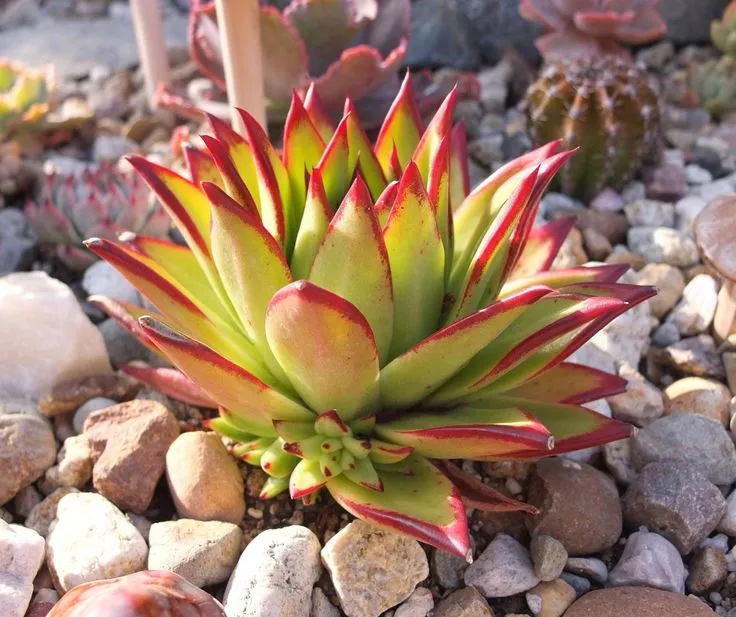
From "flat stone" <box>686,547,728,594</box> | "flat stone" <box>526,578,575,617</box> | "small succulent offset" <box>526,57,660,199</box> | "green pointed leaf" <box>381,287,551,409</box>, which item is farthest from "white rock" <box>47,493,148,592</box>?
"small succulent offset" <box>526,57,660,199</box>

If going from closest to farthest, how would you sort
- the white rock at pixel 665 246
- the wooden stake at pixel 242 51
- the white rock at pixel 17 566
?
the white rock at pixel 17 566
the wooden stake at pixel 242 51
the white rock at pixel 665 246

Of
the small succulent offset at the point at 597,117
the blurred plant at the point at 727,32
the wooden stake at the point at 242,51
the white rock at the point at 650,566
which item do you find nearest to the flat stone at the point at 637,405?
the white rock at the point at 650,566

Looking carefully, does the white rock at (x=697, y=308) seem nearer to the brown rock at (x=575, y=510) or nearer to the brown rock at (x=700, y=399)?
the brown rock at (x=700, y=399)

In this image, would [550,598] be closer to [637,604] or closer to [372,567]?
[637,604]

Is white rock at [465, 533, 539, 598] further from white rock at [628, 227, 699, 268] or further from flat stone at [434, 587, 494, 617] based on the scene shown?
white rock at [628, 227, 699, 268]

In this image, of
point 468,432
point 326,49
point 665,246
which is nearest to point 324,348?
point 468,432

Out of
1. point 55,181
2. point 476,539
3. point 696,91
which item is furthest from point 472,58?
point 476,539
